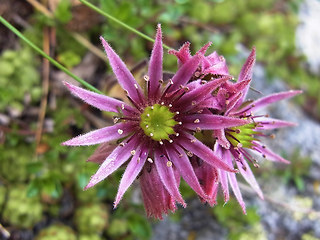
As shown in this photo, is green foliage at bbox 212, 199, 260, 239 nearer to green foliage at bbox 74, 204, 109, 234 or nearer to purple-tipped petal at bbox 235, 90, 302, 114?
green foliage at bbox 74, 204, 109, 234

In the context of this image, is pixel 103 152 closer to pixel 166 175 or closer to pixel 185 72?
pixel 166 175

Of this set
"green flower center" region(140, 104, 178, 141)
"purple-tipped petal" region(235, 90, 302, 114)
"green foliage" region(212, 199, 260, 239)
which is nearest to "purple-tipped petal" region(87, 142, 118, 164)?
"green flower center" region(140, 104, 178, 141)

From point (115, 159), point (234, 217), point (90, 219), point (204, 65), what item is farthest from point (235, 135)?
point (234, 217)

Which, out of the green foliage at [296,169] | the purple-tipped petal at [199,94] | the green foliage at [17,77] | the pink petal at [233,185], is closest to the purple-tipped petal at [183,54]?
the purple-tipped petal at [199,94]

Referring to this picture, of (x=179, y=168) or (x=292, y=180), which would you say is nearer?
(x=179, y=168)

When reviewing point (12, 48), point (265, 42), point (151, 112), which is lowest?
point (12, 48)

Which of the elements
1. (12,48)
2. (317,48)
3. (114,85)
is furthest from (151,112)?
(317,48)

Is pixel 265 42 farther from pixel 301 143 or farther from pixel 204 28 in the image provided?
pixel 301 143
